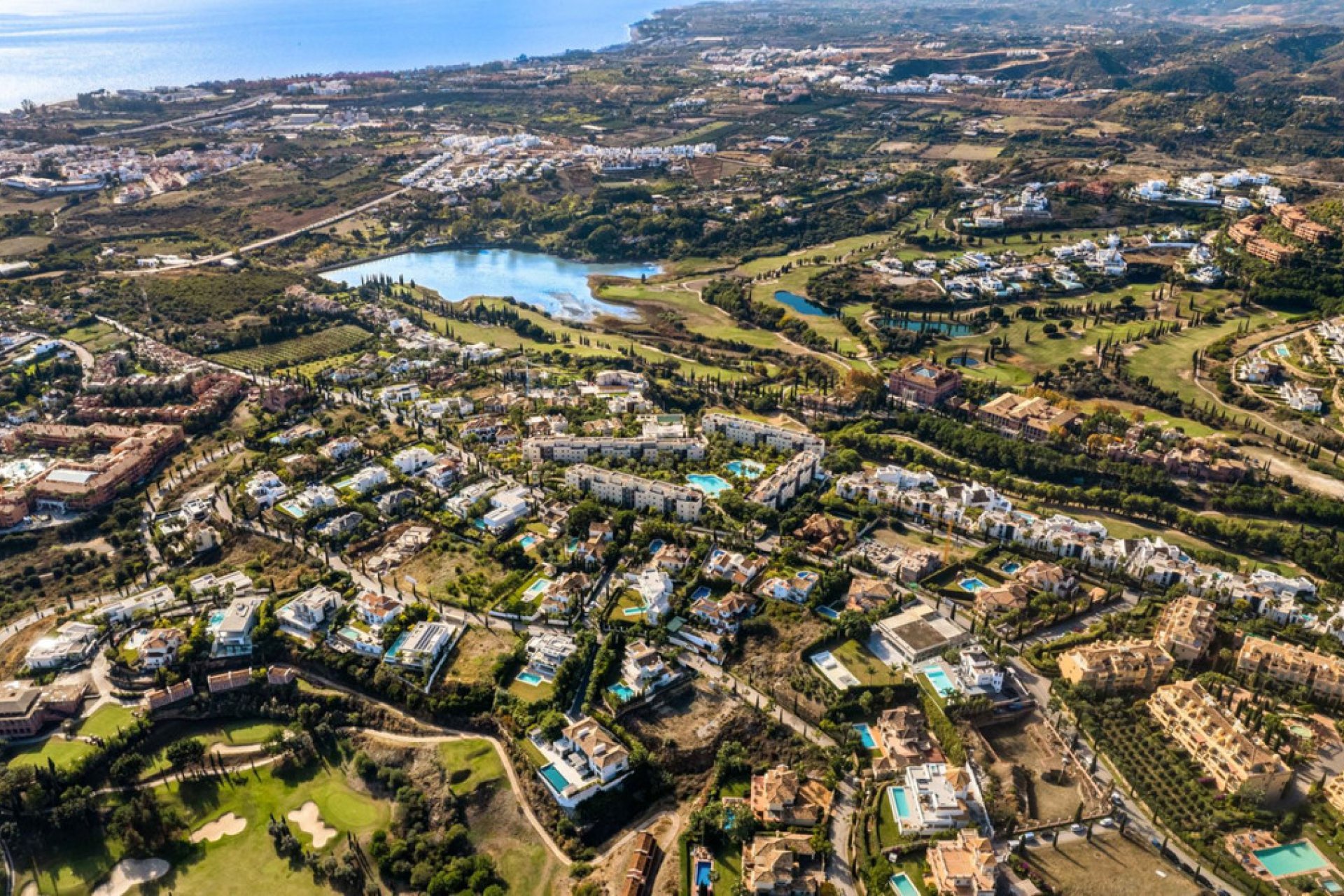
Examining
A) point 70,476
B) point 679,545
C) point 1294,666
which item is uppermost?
point 70,476

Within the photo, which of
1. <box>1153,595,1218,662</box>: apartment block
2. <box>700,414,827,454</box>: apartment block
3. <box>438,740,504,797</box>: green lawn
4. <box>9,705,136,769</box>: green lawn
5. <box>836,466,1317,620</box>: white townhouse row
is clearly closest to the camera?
<box>438,740,504,797</box>: green lawn

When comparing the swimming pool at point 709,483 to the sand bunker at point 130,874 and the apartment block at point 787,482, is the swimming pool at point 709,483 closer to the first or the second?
the apartment block at point 787,482

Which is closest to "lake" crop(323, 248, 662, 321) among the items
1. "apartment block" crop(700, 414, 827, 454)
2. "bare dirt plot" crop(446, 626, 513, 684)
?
"apartment block" crop(700, 414, 827, 454)

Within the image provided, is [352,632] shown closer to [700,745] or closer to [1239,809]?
[700,745]

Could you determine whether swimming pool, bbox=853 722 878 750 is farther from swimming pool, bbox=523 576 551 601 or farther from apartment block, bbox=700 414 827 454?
apartment block, bbox=700 414 827 454

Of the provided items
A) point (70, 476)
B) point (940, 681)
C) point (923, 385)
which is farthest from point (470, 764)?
point (923, 385)

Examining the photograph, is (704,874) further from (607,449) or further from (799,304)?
(799,304)

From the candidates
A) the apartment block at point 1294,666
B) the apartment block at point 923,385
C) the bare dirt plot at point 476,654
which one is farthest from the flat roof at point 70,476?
the apartment block at point 1294,666
